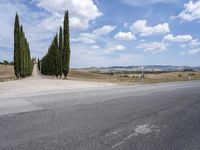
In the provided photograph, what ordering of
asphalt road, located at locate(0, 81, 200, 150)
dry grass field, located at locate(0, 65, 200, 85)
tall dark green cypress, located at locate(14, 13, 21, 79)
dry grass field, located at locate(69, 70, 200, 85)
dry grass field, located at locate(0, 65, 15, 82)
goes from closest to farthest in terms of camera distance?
asphalt road, located at locate(0, 81, 200, 150) < tall dark green cypress, located at locate(14, 13, 21, 79) < dry grass field, located at locate(69, 70, 200, 85) < dry grass field, located at locate(0, 65, 200, 85) < dry grass field, located at locate(0, 65, 15, 82)

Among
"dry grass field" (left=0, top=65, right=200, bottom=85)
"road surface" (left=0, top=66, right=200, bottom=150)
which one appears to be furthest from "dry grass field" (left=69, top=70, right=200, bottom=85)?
"road surface" (left=0, top=66, right=200, bottom=150)

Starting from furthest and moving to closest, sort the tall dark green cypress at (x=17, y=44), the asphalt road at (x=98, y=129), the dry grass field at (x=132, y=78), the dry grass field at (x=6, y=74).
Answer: the dry grass field at (x=6, y=74) → the dry grass field at (x=132, y=78) → the tall dark green cypress at (x=17, y=44) → the asphalt road at (x=98, y=129)

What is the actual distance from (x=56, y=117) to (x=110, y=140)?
A: 2.83m

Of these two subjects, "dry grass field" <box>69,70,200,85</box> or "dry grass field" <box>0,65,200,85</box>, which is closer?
"dry grass field" <box>69,70,200,85</box>

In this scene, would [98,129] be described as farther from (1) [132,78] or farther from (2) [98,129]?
(1) [132,78]

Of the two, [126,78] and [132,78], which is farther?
[132,78]

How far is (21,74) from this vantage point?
41312mm

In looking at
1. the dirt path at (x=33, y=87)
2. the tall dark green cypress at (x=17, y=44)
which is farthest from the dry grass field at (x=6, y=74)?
the dirt path at (x=33, y=87)

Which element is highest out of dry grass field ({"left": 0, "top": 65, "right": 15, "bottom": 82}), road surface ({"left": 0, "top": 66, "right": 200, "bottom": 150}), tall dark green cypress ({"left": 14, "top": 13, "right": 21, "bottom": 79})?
tall dark green cypress ({"left": 14, "top": 13, "right": 21, "bottom": 79})

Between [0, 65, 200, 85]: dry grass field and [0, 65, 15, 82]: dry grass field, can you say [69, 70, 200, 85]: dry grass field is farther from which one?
[0, 65, 15, 82]: dry grass field

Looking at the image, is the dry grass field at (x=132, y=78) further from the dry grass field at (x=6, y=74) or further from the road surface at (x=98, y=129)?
the road surface at (x=98, y=129)

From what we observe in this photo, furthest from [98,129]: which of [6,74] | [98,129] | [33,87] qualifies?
[6,74]

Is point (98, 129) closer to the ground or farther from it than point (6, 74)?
closer to the ground

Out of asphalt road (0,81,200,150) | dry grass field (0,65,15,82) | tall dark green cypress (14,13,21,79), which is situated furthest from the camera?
dry grass field (0,65,15,82)
